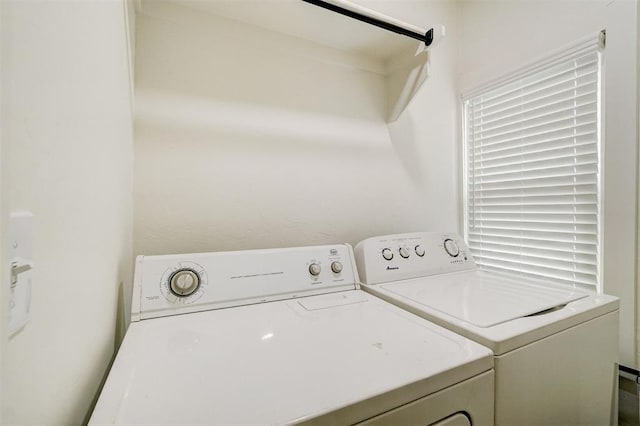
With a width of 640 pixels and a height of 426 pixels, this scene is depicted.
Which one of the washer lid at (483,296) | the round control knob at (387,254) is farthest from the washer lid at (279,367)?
the round control knob at (387,254)

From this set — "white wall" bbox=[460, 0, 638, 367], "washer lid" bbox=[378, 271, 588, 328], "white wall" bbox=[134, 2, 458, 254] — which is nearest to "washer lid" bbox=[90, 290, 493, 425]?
"washer lid" bbox=[378, 271, 588, 328]

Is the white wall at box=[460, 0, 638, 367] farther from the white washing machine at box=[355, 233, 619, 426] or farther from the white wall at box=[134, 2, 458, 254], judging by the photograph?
the white wall at box=[134, 2, 458, 254]

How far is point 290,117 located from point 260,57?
28 cm

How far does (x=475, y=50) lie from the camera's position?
1.53 metres

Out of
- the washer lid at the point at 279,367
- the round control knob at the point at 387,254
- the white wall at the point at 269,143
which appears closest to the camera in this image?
the washer lid at the point at 279,367

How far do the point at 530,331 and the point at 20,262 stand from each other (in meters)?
0.92

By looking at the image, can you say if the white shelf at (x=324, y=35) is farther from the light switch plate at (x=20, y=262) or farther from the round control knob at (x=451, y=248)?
the light switch plate at (x=20, y=262)

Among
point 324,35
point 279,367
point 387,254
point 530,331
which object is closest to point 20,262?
point 279,367

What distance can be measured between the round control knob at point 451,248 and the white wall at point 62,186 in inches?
49.8

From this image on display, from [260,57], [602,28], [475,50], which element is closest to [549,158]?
[602,28]

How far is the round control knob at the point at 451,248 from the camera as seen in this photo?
127cm

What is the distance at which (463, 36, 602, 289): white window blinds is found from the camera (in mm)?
1095

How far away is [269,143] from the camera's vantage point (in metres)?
1.20

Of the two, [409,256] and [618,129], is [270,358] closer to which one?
[409,256]
